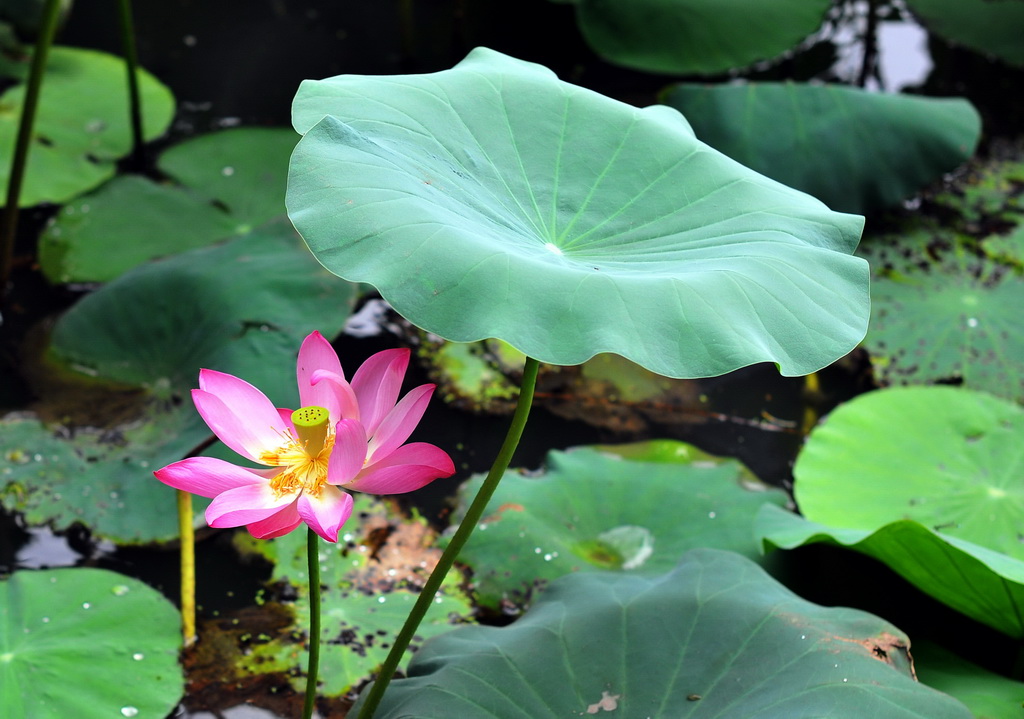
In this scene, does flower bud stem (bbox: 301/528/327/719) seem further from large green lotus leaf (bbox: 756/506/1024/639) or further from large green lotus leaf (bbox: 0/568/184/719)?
large green lotus leaf (bbox: 756/506/1024/639)

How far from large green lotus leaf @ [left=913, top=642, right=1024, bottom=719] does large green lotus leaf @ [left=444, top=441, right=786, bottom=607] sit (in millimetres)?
322

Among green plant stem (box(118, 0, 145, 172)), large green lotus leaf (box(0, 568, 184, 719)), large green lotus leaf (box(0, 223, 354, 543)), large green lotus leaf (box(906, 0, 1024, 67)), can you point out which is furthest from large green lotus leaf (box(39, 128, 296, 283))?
large green lotus leaf (box(906, 0, 1024, 67))

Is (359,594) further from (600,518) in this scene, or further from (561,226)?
(561,226)

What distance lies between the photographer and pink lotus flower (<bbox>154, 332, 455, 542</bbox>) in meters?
0.92

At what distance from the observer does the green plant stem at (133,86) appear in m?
2.43

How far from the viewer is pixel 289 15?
3.39m

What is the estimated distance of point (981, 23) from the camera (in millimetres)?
3475

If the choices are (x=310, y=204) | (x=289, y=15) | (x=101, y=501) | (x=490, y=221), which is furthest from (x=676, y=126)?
(x=289, y=15)

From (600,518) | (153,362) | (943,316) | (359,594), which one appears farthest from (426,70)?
(359,594)

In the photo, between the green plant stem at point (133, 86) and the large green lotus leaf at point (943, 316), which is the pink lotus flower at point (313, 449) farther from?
the green plant stem at point (133, 86)

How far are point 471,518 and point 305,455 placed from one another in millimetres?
207

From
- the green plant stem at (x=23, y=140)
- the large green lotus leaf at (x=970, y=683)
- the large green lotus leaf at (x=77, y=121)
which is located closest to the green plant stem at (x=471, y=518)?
the large green lotus leaf at (x=970, y=683)

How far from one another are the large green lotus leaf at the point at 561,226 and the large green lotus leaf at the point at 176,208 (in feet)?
3.91

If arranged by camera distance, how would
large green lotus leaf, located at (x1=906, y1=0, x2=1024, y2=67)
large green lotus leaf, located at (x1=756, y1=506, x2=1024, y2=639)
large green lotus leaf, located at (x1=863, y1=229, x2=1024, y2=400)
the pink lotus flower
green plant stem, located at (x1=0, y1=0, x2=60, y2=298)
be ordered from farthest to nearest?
large green lotus leaf, located at (x1=906, y1=0, x2=1024, y2=67)
large green lotus leaf, located at (x1=863, y1=229, x2=1024, y2=400)
green plant stem, located at (x1=0, y1=0, x2=60, y2=298)
large green lotus leaf, located at (x1=756, y1=506, x2=1024, y2=639)
the pink lotus flower
